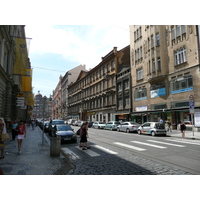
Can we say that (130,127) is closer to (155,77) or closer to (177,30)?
(155,77)

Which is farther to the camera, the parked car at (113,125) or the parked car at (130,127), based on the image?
the parked car at (113,125)

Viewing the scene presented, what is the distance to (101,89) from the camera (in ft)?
150

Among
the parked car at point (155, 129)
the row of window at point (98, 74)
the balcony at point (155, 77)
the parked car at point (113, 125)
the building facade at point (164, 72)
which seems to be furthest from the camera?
the row of window at point (98, 74)

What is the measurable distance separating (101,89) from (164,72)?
21750mm

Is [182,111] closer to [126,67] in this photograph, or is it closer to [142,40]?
[142,40]

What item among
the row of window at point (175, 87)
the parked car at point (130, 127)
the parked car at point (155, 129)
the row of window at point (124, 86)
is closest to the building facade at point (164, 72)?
the row of window at point (175, 87)

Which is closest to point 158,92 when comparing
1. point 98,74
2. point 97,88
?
point 97,88

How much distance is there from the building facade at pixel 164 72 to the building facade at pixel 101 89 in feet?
22.8

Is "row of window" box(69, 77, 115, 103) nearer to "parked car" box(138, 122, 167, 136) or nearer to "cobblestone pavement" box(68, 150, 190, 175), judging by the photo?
"parked car" box(138, 122, 167, 136)

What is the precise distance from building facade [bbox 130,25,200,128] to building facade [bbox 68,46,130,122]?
6.95 meters

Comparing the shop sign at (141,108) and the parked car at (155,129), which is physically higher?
the shop sign at (141,108)

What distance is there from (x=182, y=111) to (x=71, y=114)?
5277 centimetres

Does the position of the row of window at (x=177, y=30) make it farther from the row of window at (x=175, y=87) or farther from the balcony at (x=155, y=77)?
the row of window at (x=175, y=87)

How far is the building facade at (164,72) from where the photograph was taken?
2209 cm
